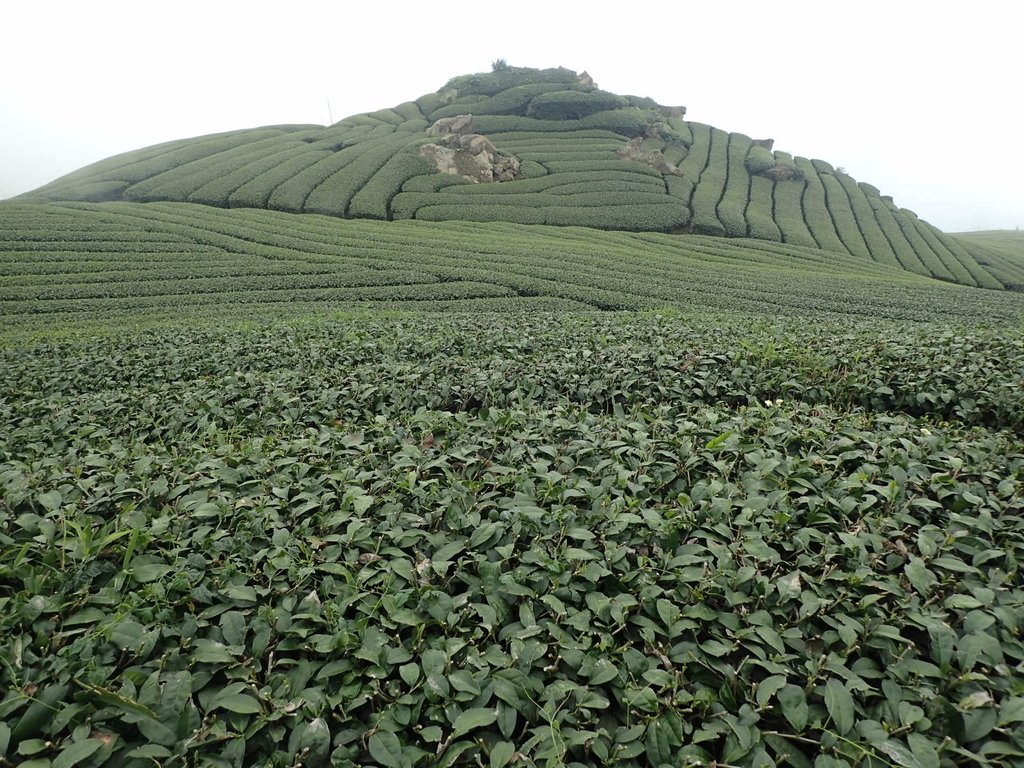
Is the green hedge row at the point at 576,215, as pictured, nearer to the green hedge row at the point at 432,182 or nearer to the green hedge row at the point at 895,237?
the green hedge row at the point at 432,182

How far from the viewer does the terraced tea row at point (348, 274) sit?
20.5 m

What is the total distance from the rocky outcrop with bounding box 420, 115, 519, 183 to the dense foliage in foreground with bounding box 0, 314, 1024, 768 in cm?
4381

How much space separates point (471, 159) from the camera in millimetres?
44625

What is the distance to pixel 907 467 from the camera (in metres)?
3.29

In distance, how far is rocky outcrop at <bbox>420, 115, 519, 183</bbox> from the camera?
44344 millimetres

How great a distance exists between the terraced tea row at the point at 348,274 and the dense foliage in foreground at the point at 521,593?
16.0m

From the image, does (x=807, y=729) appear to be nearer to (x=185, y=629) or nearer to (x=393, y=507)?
(x=393, y=507)

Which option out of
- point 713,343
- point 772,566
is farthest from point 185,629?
point 713,343

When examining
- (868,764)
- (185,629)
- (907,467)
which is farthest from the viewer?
(907,467)

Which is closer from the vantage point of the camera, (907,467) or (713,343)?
(907,467)

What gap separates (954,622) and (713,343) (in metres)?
4.70

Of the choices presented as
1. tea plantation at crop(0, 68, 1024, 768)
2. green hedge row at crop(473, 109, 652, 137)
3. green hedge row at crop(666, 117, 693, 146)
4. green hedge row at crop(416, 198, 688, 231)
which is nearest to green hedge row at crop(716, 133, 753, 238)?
green hedge row at crop(416, 198, 688, 231)

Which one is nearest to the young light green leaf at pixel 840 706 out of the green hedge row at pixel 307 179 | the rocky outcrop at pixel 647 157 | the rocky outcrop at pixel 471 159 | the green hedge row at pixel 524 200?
the green hedge row at pixel 524 200

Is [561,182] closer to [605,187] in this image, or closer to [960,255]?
[605,187]
